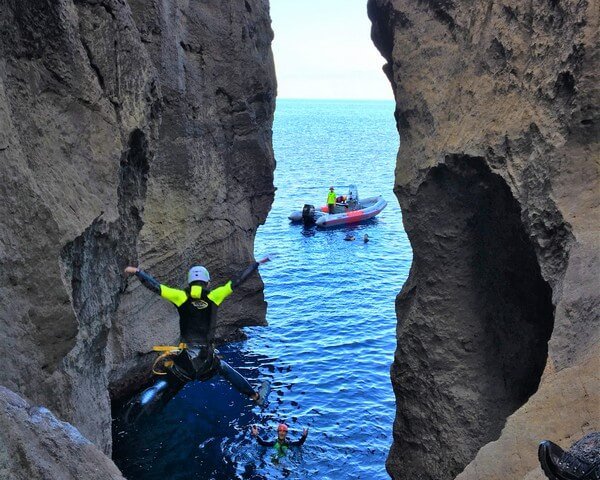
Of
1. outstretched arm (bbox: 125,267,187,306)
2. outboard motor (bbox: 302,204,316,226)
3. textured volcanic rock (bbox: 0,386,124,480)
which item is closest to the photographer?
textured volcanic rock (bbox: 0,386,124,480)

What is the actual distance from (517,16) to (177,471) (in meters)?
11.9

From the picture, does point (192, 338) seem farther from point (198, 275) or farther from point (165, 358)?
point (198, 275)

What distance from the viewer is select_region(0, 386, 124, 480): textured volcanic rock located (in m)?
5.36

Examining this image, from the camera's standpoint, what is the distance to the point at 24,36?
31.8ft

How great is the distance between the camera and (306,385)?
21.1 metres

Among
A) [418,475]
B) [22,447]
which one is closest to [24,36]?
[22,447]

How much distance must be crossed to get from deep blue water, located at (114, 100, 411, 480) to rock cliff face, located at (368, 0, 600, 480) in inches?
161

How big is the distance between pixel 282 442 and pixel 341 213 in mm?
30074

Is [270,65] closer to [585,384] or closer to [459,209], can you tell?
[459,209]

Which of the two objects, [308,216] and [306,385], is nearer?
[306,385]

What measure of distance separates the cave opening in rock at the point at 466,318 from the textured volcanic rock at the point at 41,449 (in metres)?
7.23

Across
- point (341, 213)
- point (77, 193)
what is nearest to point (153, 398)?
point (77, 193)

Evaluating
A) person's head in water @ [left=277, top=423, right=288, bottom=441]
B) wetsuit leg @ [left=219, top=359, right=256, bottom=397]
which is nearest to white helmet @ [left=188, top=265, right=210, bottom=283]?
wetsuit leg @ [left=219, top=359, right=256, bottom=397]

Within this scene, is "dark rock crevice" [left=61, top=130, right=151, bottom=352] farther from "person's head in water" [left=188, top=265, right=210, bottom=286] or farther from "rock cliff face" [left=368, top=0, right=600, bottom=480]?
"rock cliff face" [left=368, top=0, right=600, bottom=480]
